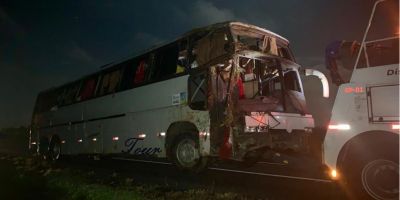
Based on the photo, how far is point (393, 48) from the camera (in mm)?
6309

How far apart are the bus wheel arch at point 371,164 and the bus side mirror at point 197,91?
168 inches

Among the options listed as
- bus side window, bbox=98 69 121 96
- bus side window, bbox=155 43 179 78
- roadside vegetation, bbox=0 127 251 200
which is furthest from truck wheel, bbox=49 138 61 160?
bus side window, bbox=155 43 179 78

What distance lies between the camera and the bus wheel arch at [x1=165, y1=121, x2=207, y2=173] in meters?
10.4

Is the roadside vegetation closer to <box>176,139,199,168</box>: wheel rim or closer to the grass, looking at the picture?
the grass

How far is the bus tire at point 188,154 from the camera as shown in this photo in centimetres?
1033

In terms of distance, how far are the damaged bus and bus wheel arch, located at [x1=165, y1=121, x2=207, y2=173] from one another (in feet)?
0.09

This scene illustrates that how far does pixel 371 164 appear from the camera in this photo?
6094 millimetres

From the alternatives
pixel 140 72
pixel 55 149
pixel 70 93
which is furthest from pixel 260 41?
pixel 55 149

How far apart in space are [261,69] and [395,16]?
4767 millimetres

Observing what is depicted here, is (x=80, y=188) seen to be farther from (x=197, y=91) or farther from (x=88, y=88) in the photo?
(x=88, y=88)

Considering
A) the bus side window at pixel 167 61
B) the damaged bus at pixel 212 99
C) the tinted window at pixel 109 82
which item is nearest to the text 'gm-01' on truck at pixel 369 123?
the damaged bus at pixel 212 99

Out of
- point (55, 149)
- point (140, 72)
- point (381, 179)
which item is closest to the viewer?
point (381, 179)

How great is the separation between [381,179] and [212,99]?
457 cm

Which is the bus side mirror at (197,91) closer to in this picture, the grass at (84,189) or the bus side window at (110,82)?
the grass at (84,189)
